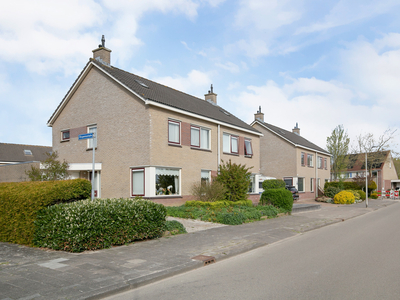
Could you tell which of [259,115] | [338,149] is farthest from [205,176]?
[338,149]

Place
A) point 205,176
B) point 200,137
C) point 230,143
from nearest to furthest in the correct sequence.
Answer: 1. point 200,137
2. point 205,176
3. point 230,143

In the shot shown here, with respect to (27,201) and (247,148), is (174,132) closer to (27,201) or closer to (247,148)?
(247,148)

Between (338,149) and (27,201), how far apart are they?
44.2 m

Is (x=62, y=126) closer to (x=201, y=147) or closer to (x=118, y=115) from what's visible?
(x=118, y=115)

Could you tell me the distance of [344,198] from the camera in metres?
31.2

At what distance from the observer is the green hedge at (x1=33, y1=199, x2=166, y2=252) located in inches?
321

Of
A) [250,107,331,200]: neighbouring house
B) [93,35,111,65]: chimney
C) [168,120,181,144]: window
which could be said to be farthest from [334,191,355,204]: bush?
[93,35,111,65]: chimney

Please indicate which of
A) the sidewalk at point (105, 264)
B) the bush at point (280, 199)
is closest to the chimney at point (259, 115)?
the bush at point (280, 199)

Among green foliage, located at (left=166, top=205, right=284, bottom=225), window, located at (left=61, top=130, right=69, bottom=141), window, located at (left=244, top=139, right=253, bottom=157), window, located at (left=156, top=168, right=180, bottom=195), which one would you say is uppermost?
window, located at (left=61, top=130, right=69, bottom=141)

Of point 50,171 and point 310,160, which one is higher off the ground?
point 310,160

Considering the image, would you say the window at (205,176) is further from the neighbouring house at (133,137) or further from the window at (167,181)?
the window at (167,181)

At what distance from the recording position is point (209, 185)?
707 inches

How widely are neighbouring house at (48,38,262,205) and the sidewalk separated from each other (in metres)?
6.87

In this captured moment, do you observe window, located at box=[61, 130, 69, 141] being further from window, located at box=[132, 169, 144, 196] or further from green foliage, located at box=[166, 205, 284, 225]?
green foliage, located at box=[166, 205, 284, 225]
